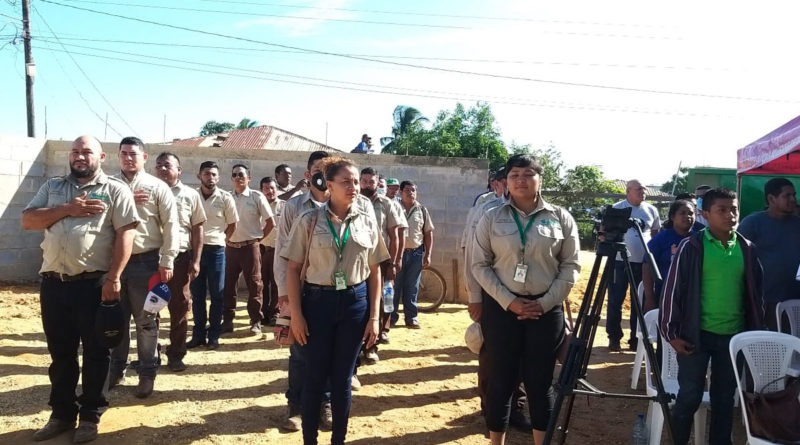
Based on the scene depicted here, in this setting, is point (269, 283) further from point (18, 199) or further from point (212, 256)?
point (18, 199)

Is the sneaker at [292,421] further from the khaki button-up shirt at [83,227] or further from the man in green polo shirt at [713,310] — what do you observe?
the man in green polo shirt at [713,310]

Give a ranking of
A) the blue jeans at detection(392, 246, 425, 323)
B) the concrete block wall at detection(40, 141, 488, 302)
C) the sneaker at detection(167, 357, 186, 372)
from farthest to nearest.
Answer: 1. the concrete block wall at detection(40, 141, 488, 302)
2. the blue jeans at detection(392, 246, 425, 323)
3. the sneaker at detection(167, 357, 186, 372)

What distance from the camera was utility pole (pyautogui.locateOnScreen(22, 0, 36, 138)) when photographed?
14.6m

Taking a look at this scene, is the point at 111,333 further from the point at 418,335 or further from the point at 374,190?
the point at 418,335

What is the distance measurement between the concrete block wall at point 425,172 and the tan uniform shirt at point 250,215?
2545mm

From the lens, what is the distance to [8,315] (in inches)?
275

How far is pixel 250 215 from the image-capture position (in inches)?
251

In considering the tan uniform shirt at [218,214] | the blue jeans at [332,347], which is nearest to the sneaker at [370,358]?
the tan uniform shirt at [218,214]

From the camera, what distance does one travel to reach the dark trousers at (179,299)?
495 centimetres

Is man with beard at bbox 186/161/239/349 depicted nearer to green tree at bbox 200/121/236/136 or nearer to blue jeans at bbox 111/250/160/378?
blue jeans at bbox 111/250/160/378

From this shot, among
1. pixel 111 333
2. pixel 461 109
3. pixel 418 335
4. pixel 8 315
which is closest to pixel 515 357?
pixel 111 333

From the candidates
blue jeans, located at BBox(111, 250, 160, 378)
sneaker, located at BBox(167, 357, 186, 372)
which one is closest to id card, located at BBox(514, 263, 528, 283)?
blue jeans, located at BBox(111, 250, 160, 378)

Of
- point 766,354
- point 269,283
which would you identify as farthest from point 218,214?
point 766,354

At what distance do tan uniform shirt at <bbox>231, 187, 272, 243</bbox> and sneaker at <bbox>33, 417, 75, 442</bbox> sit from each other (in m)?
2.85
